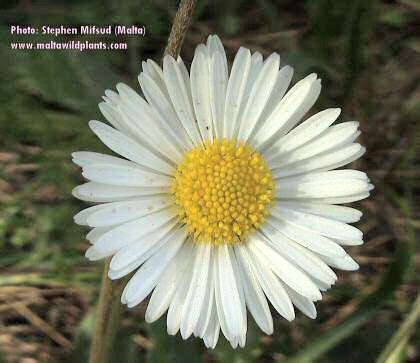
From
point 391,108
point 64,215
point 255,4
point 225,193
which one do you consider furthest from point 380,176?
point 64,215

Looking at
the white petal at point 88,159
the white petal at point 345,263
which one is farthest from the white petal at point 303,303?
the white petal at point 88,159

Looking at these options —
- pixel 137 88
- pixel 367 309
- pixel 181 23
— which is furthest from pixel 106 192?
pixel 367 309

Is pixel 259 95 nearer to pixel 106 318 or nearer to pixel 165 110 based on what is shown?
pixel 165 110

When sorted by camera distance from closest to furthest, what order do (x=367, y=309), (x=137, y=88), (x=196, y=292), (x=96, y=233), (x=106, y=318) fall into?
(x=96, y=233) → (x=196, y=292) → (x=106, y=318) → (x=367, y=309) → (x=137, y=88)

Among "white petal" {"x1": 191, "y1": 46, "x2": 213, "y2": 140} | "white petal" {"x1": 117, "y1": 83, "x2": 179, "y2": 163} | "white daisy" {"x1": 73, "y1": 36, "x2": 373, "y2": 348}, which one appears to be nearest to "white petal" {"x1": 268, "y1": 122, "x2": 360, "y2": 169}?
"white daisy" {"x1": 73, "y1": 36, "x2": 373, "y2": 348}

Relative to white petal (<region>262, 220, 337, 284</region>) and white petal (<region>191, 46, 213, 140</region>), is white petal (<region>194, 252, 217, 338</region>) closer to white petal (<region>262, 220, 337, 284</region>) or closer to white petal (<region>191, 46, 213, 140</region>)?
white petal (<region>262, 220, 337, 284</region>)

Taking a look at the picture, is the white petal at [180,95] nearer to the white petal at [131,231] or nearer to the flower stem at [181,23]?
the flower stem at [181,23]
